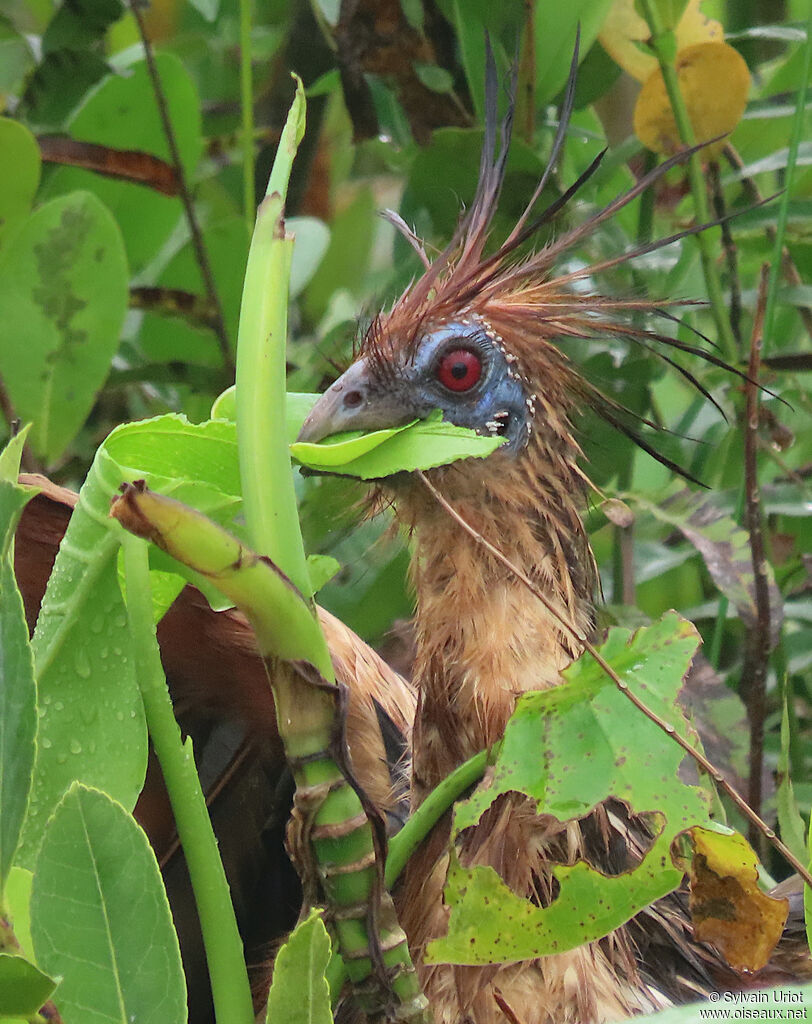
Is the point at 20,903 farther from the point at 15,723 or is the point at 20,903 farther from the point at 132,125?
the point at 132,125

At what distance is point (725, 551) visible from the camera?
1.60 m

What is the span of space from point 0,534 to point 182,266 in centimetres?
153

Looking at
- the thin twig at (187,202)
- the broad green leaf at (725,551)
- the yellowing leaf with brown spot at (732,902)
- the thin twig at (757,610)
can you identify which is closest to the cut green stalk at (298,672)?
the yellowing leaf with brown spot at (732,902)

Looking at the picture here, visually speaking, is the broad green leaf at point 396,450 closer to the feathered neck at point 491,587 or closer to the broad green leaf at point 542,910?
the broad green leaf at point 542,910

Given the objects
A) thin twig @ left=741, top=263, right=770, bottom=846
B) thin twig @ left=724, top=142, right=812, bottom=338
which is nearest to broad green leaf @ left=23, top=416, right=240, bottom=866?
thin twig @ left=741, top=263, right=770, bottom=846

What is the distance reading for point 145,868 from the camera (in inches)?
27.4

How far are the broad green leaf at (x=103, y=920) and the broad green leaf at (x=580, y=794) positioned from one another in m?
0.20

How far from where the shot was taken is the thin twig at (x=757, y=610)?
4.74 ft

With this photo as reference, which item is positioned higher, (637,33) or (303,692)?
(637,33)

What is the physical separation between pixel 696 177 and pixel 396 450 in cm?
108

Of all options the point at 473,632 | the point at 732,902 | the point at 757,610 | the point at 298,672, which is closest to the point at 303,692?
the point at 298,672

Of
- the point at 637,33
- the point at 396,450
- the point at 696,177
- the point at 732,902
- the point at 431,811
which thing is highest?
the point at 637,33

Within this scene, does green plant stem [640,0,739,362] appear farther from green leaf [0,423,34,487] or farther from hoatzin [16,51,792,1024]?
green leaf [0,423,34,487]

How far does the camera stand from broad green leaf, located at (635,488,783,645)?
156 cm
